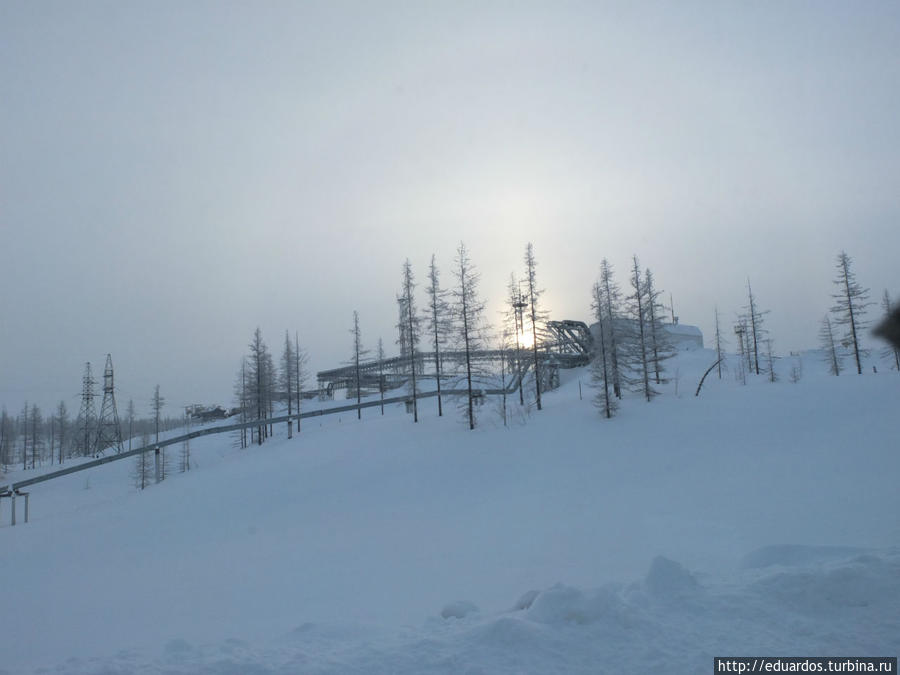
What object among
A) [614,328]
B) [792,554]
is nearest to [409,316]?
[614,328]

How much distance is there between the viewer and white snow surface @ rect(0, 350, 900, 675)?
6902mm

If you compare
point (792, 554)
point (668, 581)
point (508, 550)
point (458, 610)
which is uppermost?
point (668, 581)

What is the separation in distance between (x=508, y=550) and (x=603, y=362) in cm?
1903

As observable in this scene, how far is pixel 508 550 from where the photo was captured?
16.1 metres

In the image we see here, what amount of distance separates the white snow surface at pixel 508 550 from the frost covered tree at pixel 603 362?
3.47ft

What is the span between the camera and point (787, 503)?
664 inches

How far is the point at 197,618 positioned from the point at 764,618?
11657 millimetres

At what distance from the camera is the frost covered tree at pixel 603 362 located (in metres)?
32.0

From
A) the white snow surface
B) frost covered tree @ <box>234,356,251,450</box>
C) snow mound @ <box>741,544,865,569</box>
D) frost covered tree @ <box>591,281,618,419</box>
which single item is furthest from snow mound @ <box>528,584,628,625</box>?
frost covered tree @ <box>234,356,251,450</box>

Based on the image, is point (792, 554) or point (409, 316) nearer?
point (792, 554)

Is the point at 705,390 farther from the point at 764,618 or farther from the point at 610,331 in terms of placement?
the point at 764,618

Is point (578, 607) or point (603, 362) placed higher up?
point (603, 362)

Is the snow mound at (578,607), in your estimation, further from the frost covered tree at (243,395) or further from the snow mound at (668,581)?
the frost covered tree at (243,395)

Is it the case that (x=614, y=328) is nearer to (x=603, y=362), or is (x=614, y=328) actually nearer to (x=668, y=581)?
(x=603, y=362)
